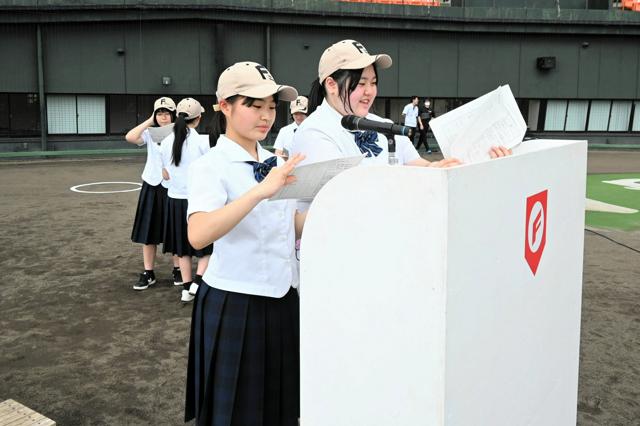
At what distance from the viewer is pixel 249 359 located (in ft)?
7.81

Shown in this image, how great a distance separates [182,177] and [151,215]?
59 centimetres

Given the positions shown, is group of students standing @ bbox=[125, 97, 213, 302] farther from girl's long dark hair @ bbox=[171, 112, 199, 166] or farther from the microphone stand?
the microphone stand

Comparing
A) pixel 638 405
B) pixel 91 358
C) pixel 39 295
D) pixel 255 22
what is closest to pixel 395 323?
pixel 638 405

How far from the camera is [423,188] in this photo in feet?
4.34

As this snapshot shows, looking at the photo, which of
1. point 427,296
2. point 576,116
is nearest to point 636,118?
point 576,116

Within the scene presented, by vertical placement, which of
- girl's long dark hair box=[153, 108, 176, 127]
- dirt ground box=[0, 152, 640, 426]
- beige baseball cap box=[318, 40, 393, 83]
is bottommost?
dirt ground box=[0, 152, 640, 426]

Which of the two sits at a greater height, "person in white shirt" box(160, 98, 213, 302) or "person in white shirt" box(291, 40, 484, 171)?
"person in white shirt" box(291, 40, 484, 171)

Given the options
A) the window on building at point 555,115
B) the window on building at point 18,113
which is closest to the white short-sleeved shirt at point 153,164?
the window on building at point 18,113

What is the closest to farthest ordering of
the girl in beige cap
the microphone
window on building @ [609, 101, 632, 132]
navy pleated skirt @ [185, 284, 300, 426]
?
the microphone, navy pleated skirt @ [185, 284, 300, 426], the girl in beige cap, window on building @ [609, 101, 632, 132]

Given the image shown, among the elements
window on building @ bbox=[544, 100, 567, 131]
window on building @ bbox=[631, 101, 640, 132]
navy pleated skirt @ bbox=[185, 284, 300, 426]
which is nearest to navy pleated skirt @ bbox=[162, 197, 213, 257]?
navy pleated skirt @ bbox=[185, 284, 300, 426]

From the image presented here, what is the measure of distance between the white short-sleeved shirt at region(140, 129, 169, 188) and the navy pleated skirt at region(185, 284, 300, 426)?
3.56 m

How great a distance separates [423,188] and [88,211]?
9.15 metres

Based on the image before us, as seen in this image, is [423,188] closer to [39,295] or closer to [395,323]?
[395,323]

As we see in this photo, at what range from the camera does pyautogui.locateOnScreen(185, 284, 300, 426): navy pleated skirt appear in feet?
7.77
